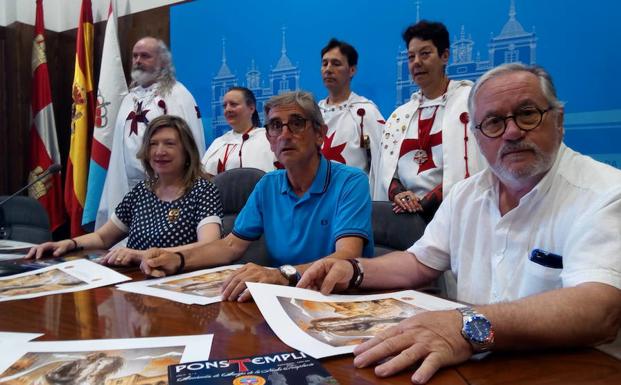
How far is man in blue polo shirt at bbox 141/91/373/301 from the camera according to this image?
163cm

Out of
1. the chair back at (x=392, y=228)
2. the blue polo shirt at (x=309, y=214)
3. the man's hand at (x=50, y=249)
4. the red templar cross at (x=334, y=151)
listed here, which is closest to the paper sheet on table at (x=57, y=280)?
the man's hand at (x=50, y=249)

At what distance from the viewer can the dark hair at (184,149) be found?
2.14m

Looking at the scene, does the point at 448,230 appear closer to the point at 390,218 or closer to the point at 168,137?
the point at 390,218

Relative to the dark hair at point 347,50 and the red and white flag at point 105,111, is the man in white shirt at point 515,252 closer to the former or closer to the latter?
the dark hair at point 347,50

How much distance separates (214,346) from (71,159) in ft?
13.8

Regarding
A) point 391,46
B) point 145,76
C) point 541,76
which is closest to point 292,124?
point 541,76

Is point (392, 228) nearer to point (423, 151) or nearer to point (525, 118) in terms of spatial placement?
point (525, 118)

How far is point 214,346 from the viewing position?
786mm

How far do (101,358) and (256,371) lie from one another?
239mm

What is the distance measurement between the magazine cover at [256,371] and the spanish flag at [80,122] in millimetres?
4190

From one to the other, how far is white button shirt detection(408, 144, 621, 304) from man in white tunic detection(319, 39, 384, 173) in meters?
1.81

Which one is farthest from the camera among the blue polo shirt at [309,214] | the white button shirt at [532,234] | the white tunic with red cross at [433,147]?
the white tunic with red cross at [433,147]

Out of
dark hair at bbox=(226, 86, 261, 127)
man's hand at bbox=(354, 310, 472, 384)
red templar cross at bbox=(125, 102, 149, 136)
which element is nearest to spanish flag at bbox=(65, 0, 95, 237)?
red templar cross at bbox=(125, 102, 149, 136)

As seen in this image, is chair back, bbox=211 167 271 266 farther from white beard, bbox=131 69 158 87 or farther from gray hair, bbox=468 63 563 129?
white beard, bbox=131 69 158 87
